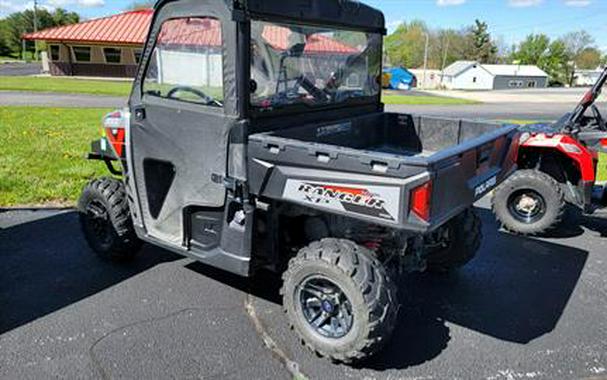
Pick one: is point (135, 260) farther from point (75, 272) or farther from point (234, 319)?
point (234, 319)

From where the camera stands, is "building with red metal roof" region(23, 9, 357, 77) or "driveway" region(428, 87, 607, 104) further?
"building with red metal roof" region(23, 9, 357, 77)

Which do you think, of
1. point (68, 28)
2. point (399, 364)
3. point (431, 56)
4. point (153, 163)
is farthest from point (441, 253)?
point (431, 56)

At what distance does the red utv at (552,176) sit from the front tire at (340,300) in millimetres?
3134

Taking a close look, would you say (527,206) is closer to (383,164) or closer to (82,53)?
(383,164)

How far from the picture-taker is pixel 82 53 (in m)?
37.5

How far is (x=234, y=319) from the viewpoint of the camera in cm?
370

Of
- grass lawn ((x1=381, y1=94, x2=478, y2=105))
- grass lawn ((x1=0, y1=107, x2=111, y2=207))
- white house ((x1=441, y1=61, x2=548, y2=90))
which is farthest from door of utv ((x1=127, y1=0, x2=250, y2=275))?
white house ((x1=441, y1=61, x2=548, y2=90))

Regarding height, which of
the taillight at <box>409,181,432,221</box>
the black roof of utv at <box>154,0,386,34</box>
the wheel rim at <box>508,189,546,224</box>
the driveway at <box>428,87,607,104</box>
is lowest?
the driveway at <box>428,87,607,104</box>

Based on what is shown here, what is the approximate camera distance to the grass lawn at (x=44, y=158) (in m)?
6.49

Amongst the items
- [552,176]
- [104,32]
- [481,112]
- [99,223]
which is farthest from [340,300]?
[104,32]

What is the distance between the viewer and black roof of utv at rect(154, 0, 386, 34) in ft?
10.3

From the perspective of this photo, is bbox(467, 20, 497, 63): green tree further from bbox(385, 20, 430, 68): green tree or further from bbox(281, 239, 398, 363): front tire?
bbox(281, 239, 398, 363): front tire

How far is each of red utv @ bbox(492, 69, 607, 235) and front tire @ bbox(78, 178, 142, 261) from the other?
384 centimetres

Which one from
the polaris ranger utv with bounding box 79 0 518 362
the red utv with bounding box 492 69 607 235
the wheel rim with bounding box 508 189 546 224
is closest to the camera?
the polaris ranger utv with bounding box 79 0 518 362
